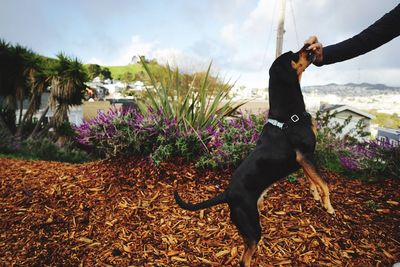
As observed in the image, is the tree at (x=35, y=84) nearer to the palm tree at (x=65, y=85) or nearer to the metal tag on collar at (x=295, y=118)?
the palm tree at (x=65, y=85)

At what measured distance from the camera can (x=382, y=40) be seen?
1.69 meters

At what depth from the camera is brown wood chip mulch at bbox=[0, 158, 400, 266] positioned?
2723 millimetres

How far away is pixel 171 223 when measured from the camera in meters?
3.16

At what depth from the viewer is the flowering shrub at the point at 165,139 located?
3.86 meters

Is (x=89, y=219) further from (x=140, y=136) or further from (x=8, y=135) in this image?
(x=8, y=135)

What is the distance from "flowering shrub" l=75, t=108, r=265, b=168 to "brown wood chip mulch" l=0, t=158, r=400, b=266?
176mm

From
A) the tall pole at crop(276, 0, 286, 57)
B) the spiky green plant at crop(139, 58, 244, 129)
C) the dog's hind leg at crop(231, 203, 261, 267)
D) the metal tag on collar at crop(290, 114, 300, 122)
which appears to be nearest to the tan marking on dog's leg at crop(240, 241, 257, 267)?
the dog's hind leg at crop(231, 203, 261, 267)

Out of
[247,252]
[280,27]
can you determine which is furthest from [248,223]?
[280,27]

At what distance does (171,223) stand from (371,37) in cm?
241

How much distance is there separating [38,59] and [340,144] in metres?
11.9

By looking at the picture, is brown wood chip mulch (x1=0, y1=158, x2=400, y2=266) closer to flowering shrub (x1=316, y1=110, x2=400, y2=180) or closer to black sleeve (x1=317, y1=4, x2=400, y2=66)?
flowering shrub (x1=316, y1=110, x2=400, y2=180)

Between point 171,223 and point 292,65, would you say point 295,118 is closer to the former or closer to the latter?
point 292,65

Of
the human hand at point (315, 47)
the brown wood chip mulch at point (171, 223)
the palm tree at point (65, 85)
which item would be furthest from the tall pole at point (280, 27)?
the human hand at point (315, 47)

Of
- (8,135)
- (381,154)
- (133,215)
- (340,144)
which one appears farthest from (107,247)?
(8,135)
